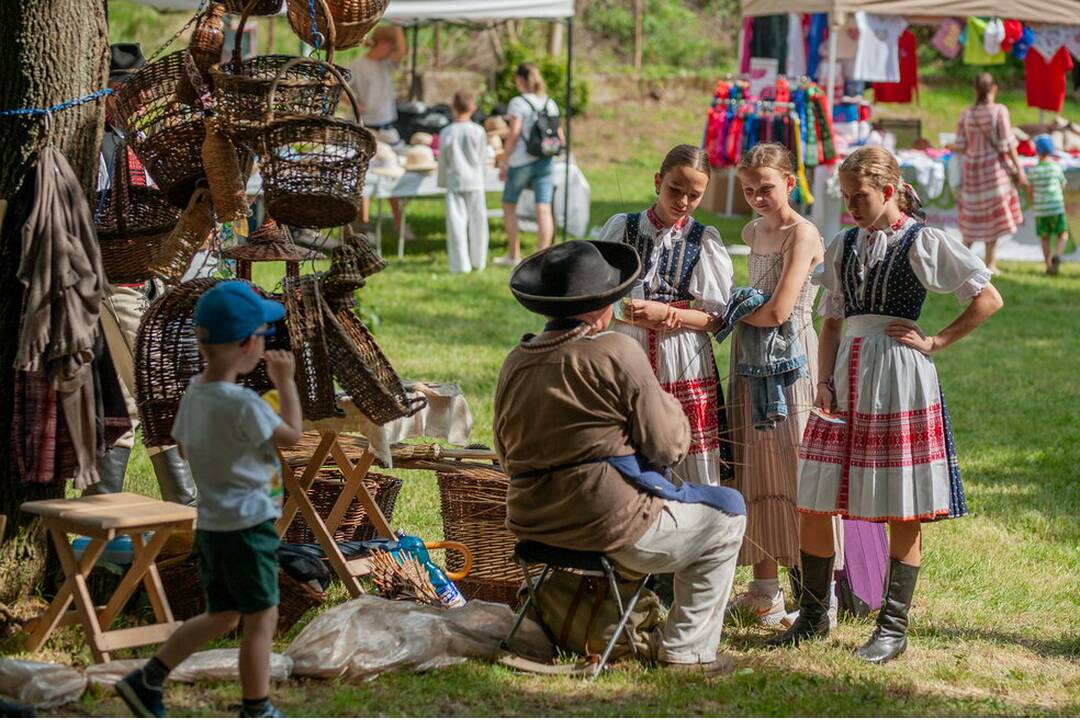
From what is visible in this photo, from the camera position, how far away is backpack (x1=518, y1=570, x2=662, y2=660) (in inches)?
182

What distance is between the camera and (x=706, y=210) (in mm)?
18172

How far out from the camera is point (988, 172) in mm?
13797

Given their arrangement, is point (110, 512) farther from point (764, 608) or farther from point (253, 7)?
point (764, 608)

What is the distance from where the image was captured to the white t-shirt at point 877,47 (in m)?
14.4

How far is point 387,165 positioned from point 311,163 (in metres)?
9.43

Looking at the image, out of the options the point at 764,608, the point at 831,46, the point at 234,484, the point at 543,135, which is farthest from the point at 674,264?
the point at 831,46

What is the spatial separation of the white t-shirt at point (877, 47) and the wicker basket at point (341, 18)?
10.0 m

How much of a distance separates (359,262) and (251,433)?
974mm

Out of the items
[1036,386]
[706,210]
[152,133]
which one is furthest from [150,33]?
[152,133]

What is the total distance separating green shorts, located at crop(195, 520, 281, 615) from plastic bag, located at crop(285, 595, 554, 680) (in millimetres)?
525

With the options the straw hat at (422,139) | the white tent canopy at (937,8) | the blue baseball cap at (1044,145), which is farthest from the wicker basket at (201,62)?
the blue baseball cap at (1044,145)

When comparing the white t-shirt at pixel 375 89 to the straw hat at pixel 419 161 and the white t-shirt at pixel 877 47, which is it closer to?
the straw hat at pixel 419 161

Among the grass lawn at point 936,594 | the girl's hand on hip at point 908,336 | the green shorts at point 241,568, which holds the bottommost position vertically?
the grass lawn at point 936,594

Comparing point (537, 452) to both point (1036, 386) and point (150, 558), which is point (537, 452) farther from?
point (1036, 386)
